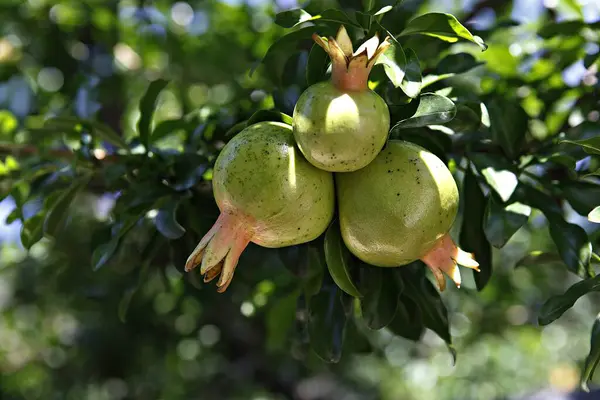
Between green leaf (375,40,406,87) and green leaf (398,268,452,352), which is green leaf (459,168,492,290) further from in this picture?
green leaf (375,40,406,87)

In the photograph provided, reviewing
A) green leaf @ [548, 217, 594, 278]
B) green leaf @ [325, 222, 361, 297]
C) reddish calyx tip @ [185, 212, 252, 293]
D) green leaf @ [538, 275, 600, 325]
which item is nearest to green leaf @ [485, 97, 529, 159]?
green leaf @ [548, 217, 594, 278]

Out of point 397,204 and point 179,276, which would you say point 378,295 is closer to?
point 397,204

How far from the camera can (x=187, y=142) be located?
119cm

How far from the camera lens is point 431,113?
780 mm

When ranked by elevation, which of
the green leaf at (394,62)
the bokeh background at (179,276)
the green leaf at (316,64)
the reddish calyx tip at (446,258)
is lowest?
the bokeh background at (179,276)

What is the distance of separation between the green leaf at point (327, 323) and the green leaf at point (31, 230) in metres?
0.50

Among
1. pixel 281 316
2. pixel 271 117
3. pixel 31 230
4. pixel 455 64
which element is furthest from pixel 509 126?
pixel 31 230

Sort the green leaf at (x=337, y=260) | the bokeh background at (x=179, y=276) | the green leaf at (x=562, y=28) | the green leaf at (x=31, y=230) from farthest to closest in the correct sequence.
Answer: the bokeh background at (x=179, y=276), the green leaf at (x=562, y=28), the green leaf at (x=31, y=230), the green leaf at (x=337, y=260)

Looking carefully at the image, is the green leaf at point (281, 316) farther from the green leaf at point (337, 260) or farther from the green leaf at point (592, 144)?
the green leaf at point (592, 144)

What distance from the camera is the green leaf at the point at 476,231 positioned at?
104cm

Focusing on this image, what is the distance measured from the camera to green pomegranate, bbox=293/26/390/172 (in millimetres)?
690

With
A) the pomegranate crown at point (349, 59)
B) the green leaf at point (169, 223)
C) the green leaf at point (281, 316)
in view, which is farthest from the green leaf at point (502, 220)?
the green leaf at point (281, 316)

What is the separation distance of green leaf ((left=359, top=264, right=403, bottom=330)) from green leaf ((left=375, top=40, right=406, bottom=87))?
0.31 meters

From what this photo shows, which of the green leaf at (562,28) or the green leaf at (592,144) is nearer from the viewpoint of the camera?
the green leaf at (592,144)
